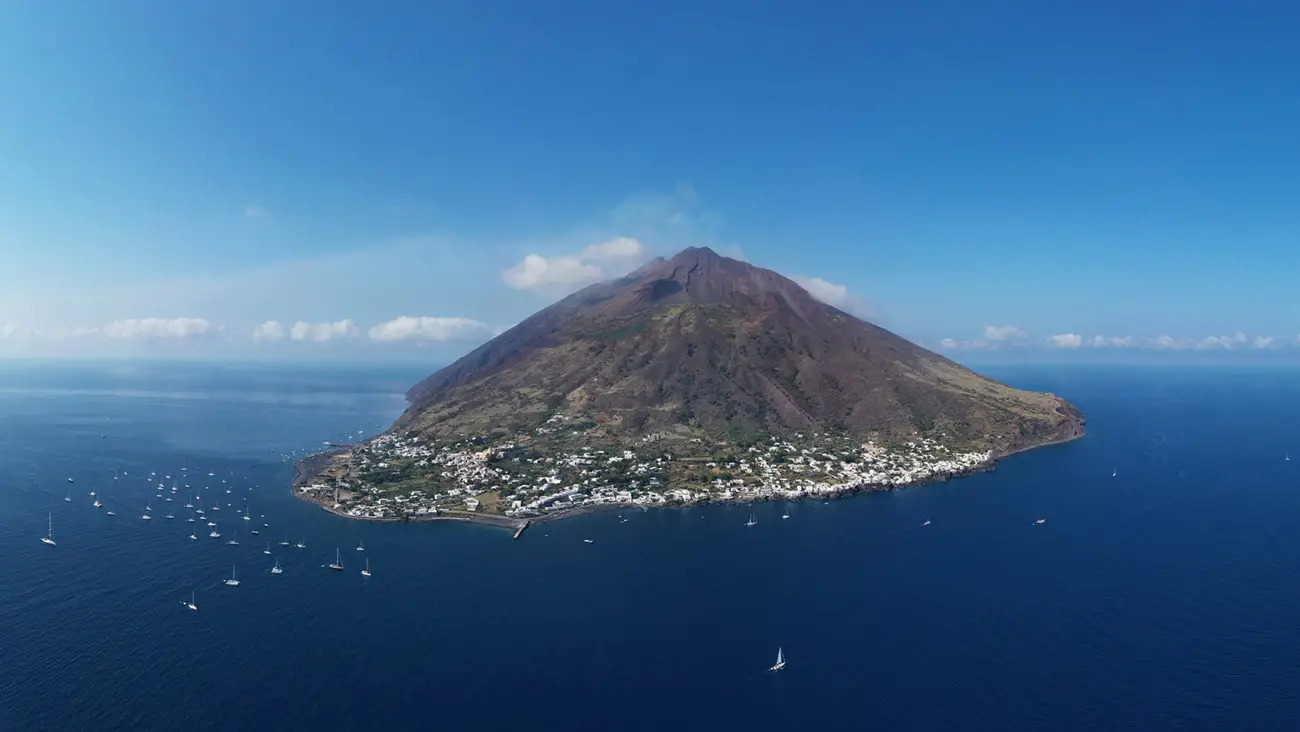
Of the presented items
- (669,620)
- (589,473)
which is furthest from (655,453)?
(669,620)

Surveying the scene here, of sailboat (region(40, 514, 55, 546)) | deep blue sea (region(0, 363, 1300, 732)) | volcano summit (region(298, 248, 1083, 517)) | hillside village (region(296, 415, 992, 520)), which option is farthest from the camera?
volcano summit (region(298, 248, 1083, 517))

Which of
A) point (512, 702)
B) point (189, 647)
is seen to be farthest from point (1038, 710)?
point (189, 647)

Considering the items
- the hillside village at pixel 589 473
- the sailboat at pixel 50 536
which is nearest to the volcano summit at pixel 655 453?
the hillside village at pixel 589 473

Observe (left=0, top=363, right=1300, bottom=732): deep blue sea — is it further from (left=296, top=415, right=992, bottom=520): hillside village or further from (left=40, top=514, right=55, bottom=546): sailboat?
(left=296, top=415, right=992, bottom=520): hillside village

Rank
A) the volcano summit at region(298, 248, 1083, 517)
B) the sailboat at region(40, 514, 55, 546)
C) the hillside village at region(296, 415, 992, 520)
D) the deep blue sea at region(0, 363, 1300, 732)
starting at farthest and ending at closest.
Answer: the volcano summit at region(298, 248, 1083, 517)
the hillside village at region(296, 415, 992, 520)
the sailboat at region(40, 514, 55, 546)
the deep blue sea at region(0, 363, 1300, 732)

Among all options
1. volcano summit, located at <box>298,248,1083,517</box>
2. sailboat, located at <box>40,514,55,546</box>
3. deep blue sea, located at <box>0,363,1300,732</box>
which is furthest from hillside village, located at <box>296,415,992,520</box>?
sailboat, located at <box>40,514,55,546</box>

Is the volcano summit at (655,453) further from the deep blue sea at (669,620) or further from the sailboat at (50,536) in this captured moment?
the sailboat at (50,536)

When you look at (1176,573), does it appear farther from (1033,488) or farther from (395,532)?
(395,532)
